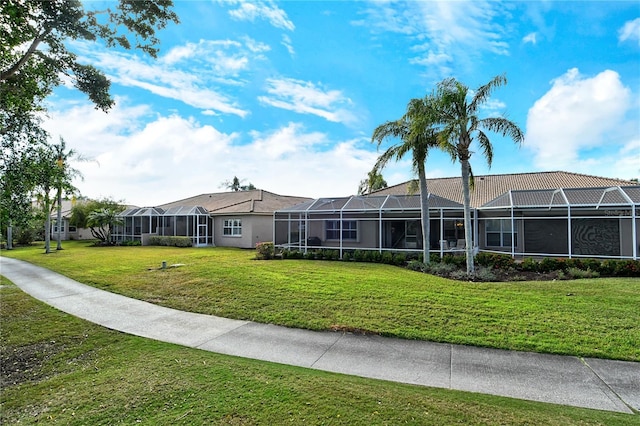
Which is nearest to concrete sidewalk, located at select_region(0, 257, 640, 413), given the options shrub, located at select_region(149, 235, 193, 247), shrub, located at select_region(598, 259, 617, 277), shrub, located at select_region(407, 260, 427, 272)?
shrub, located at select_region(407, 260, 427, 272)

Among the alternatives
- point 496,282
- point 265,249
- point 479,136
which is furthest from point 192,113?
point 496,282

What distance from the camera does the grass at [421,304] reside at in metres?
6.55

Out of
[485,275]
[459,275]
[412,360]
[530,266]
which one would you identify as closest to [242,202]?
[459,275]

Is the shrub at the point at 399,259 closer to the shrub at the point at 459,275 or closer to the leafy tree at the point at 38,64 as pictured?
the shrub at the point at 459,275

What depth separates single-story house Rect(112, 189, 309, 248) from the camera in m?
25.3

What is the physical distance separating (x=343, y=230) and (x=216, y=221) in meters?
11.8

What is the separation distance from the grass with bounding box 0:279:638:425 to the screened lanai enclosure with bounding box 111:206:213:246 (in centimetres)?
2169

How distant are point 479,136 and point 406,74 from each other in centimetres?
390

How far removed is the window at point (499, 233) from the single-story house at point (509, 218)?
0.01 m

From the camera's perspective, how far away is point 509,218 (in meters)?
16.8

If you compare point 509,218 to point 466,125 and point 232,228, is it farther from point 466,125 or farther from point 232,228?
point 232,228

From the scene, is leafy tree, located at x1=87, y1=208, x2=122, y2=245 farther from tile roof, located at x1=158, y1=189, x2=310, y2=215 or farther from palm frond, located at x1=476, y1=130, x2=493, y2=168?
palm frond, located at x1=476, y1=130, x2=493, y2=168

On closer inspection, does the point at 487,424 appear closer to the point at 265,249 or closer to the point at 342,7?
the point at 342,7

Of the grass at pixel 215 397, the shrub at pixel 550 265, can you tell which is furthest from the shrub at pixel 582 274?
the grass at pixel 215 397
